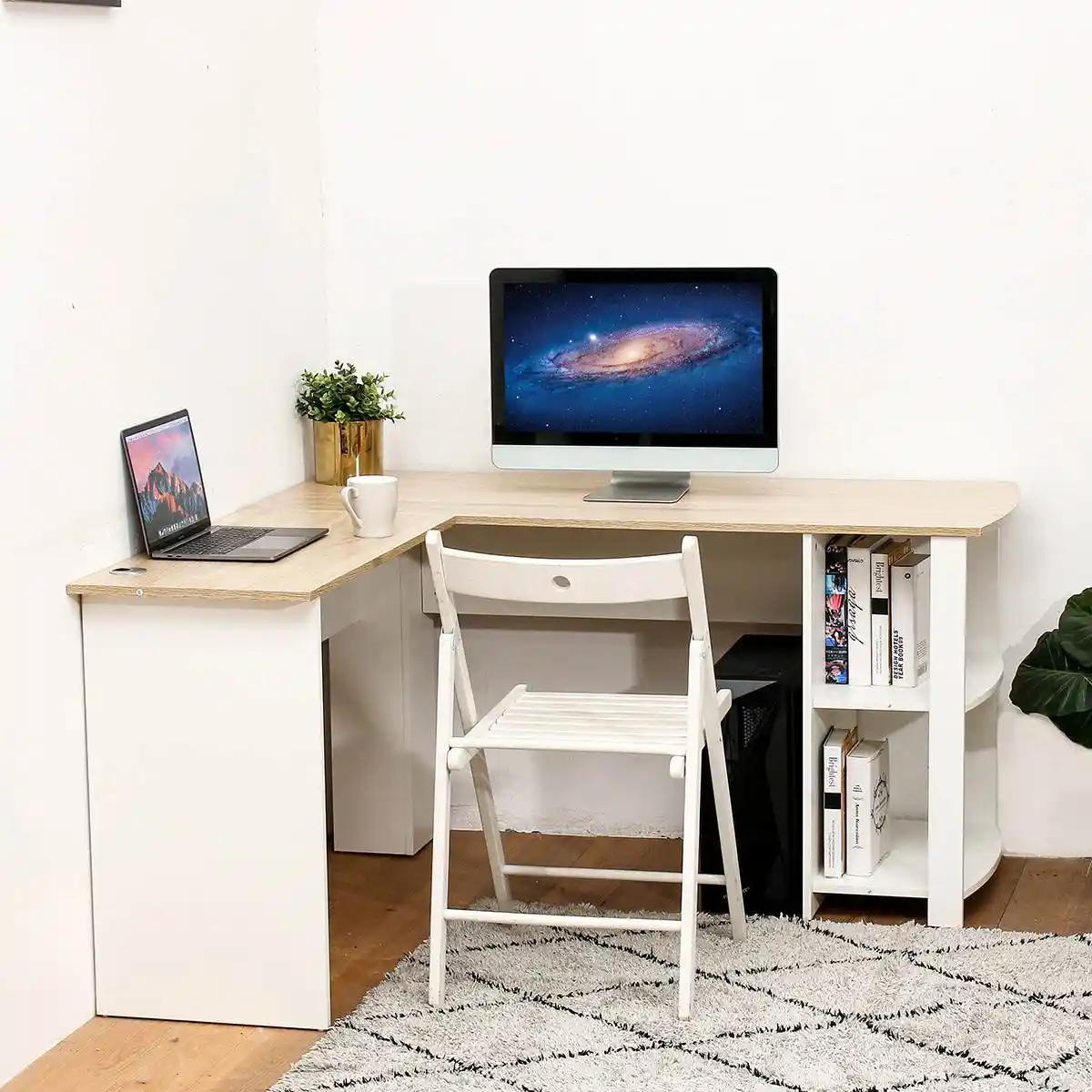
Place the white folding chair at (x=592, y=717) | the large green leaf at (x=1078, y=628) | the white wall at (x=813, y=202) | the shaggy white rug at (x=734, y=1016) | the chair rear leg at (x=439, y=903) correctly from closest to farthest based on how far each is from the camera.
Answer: the shaggy white rug at (x=734, y=1016) → the white folding chair at (x=592, y=717) → the chair rear leg at (x=439, y=903) → the large green leaf at (x=1078, y=628) → the white wall at (x=813, y=202)

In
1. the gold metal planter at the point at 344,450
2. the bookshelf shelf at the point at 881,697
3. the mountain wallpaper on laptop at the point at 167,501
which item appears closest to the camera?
the mountain wallpaper on laptop at the point at 167,501

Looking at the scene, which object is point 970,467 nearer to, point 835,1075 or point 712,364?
point 712,364

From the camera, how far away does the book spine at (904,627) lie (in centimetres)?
312

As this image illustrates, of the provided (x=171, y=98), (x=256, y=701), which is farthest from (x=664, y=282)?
(x=256, y=701)

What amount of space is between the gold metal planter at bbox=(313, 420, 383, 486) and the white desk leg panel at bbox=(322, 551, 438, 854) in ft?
0.72

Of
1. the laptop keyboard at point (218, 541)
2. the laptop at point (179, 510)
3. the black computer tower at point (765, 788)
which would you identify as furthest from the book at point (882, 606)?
the laptop keyboard at point (218, 541)

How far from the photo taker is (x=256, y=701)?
8.66 feet

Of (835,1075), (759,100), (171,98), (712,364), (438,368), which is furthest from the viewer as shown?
(438,368)

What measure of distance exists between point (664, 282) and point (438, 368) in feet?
2.15

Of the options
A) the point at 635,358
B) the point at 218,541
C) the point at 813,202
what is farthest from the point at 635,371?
the point at 218,541

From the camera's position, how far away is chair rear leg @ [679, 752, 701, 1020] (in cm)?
267

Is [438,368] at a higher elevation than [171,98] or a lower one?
lower

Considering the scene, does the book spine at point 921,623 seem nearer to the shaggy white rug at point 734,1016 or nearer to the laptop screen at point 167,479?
the shaggy white rug at point 734,1016

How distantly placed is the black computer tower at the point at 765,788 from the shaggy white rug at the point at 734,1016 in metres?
0.08
